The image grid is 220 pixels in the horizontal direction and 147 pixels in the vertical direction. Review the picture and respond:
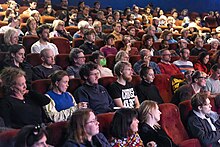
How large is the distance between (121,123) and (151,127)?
0.23 m

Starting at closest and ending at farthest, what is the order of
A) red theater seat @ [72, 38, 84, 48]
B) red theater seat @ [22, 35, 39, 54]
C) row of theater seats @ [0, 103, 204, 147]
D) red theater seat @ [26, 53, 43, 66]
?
1. row of theater seats @ [0, 103, 204, 147]
2. red theater seat @ [26, 53, 43, 66]
3. red theater seat @ [22, 35, 39, 54]
4. red theater seat @ [72, 38, 84, 48]

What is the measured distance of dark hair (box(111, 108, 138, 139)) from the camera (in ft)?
5.10

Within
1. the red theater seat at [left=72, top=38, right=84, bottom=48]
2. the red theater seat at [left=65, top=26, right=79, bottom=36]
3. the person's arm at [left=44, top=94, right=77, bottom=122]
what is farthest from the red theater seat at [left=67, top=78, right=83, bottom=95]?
the red theater seat at [left=65, top=26, right=79, bottom=36]

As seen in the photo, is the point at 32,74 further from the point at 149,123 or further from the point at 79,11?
the point at 79,11

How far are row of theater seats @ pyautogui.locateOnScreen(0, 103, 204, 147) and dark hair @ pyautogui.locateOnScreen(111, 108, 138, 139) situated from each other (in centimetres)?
5

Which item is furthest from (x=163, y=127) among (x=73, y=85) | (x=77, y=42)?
(x=77, y=42)

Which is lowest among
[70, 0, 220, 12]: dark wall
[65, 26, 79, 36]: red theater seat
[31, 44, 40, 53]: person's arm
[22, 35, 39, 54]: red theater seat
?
[31, 44, 40, 53]: person's arm

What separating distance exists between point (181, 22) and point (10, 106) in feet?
14.7

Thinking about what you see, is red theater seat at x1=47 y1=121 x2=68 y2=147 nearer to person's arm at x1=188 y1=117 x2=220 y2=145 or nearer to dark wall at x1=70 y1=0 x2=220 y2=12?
person's arm at x1=188 y1=117 x2=220 y2=145

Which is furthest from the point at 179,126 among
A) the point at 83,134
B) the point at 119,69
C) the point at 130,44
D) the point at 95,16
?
the point at 95,16

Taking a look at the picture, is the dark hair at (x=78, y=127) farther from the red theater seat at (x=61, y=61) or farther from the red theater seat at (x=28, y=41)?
the red theater seat at (x=28, y=41)

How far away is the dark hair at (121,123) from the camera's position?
5.10 feet

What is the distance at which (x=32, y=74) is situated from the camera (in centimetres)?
212

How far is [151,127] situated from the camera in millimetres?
1744
